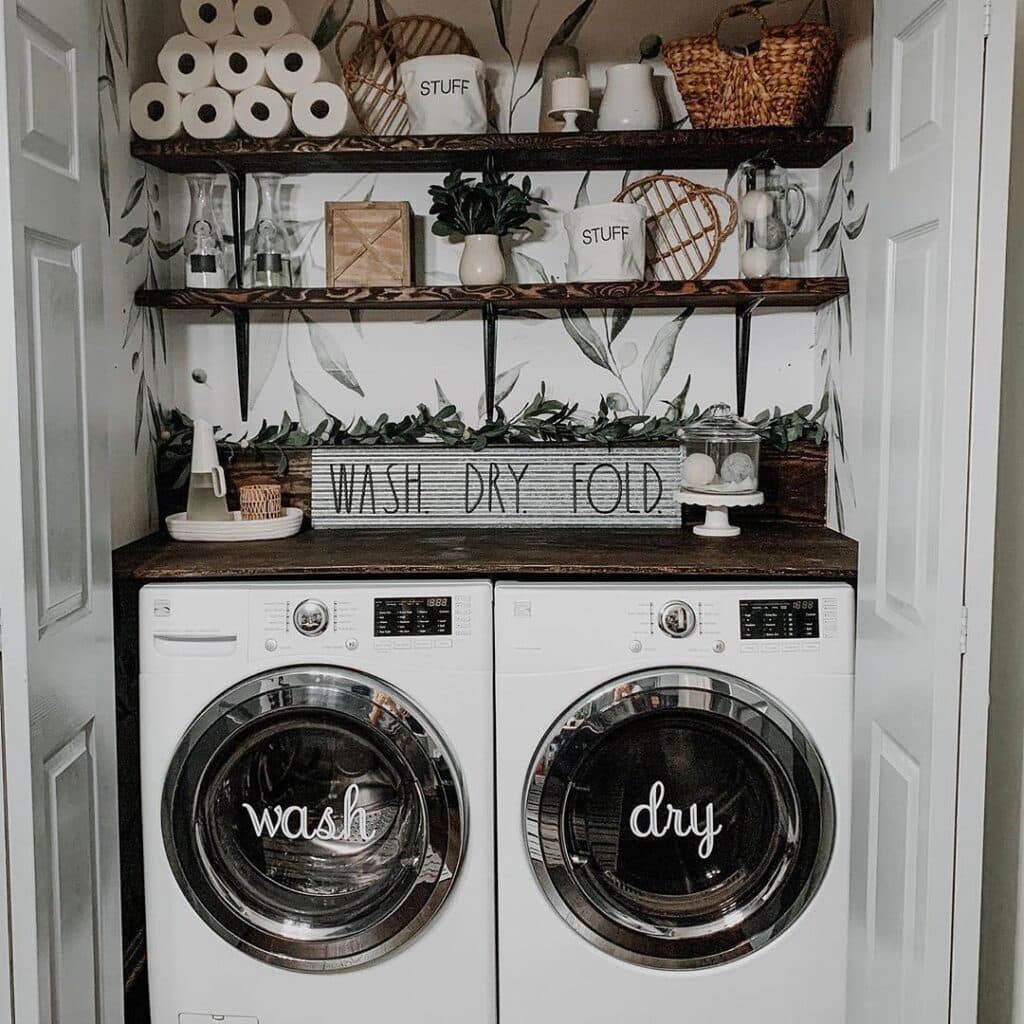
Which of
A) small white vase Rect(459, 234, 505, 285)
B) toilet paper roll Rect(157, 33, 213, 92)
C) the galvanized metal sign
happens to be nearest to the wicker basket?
small white vase Rect(459, 234, 505, 285)

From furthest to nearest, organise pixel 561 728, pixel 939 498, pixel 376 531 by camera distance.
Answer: pixel 376 531
pixel 561 728
pixel 939 498

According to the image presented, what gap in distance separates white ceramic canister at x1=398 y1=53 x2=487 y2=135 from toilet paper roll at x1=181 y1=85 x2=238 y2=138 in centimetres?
41

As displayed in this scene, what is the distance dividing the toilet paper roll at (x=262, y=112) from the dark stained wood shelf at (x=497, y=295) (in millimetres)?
355

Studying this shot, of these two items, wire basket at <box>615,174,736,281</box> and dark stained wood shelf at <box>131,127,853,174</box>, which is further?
wire basket at <box>615,174,736,281</box>

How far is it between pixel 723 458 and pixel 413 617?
803 mm

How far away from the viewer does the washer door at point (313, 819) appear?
2191 millimetres

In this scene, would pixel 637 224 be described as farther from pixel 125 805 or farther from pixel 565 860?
pixel 125 805

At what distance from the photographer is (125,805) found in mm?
2309

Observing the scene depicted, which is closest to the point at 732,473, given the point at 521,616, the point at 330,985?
the point at 521,616

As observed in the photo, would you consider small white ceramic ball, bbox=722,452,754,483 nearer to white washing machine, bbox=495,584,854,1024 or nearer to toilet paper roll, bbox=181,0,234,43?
white washing machine, bbox=495,584,854,1024

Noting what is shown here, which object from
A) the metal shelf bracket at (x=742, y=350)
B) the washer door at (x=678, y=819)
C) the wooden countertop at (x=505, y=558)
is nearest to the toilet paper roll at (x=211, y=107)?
the wooden countertop at (x=505, y=558)

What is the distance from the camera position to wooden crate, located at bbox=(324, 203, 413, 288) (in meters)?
2.71

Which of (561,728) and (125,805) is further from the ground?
(561,728)

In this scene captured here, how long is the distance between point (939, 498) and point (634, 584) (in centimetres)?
66
